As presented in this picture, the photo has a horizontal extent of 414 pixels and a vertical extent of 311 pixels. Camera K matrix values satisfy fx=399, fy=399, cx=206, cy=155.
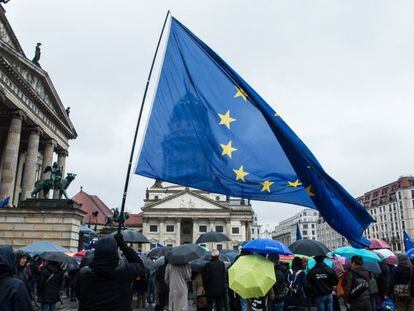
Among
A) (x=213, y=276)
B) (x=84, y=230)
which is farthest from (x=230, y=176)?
(x=84, y=230)

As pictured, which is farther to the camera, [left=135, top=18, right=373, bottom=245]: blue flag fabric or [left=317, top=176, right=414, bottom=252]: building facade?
[left=317, top=176, right=414, bottom=252]: building facade

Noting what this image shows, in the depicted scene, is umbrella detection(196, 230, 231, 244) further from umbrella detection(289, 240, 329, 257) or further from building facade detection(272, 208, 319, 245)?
building facade detection(272, 208, 319, 245)

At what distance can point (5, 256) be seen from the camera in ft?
10.6

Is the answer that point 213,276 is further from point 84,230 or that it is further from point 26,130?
point 26,130

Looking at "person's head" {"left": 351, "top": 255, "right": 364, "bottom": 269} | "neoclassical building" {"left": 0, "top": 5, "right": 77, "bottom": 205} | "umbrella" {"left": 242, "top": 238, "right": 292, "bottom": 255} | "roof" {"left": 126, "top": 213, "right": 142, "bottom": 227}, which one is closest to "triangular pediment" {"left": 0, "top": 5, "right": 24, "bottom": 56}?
"neoclassical building" {"left": 0, "top": 5, "right": 77, "bottom": 205}

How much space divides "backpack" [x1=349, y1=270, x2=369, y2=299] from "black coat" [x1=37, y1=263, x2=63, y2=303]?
6.14m

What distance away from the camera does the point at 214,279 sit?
8.84m

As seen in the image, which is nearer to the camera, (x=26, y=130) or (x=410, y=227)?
(x=26, y=130)

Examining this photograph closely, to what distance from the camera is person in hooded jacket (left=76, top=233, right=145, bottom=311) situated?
347 centimetres

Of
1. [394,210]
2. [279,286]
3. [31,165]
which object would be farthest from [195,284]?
[394,210]

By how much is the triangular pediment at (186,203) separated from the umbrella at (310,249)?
240ft

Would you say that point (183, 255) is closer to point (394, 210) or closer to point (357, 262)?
point (357, 262)

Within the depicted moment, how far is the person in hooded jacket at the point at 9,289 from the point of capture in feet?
10.1

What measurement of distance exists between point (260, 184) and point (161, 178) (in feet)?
5.48
